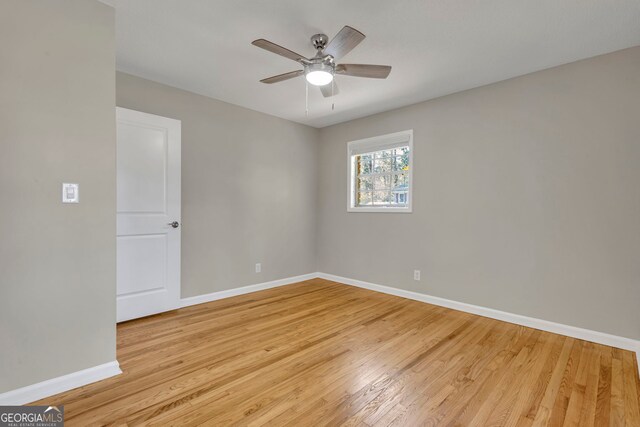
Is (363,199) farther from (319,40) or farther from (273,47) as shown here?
(273,47)

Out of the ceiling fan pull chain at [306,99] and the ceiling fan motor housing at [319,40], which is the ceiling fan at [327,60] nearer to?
the ceiling fan motor housing at [319,40]

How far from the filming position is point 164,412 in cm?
165

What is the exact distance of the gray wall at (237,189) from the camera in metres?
3.47

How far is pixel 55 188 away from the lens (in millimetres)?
1827

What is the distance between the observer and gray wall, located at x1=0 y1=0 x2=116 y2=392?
1.69 metres

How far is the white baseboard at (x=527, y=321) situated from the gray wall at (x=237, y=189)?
1529 mm

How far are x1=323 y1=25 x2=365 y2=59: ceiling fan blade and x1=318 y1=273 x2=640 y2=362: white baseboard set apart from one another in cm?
298

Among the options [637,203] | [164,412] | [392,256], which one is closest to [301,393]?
[164,412]

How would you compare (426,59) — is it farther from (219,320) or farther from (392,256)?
(219,320)

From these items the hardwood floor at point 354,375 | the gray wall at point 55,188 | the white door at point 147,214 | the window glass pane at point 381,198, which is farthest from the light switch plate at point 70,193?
the window glass pane at point 381,198

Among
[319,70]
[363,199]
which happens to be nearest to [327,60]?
[319,70]

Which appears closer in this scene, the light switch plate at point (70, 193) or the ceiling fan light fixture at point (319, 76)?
the light switch plate at point (70, 193)

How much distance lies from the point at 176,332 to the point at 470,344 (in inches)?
106

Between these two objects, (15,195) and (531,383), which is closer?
(15,195)
